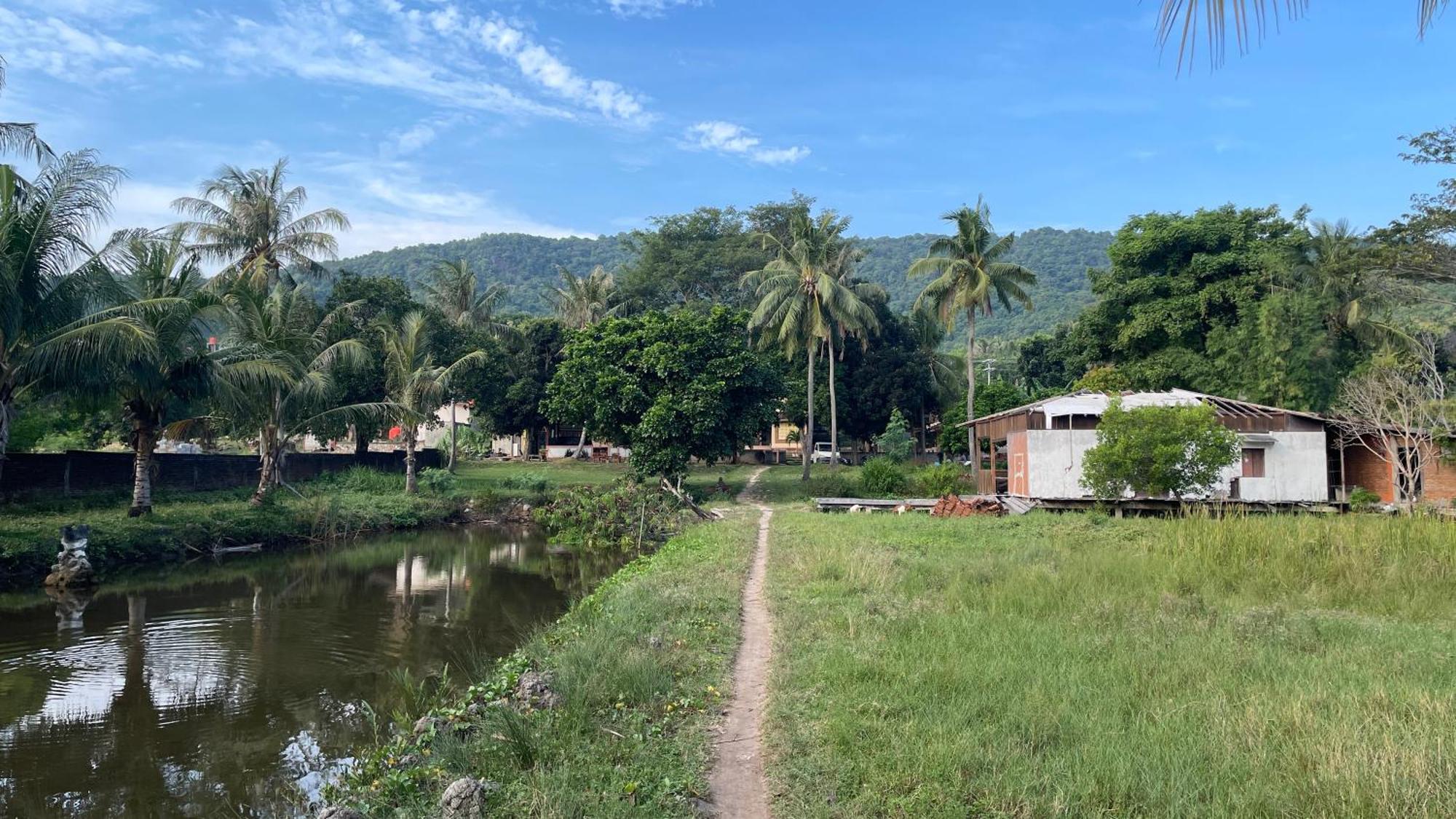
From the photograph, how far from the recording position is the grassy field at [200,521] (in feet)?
56.1

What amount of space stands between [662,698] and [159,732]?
537 centimetres

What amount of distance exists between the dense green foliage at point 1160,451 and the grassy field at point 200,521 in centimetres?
2162

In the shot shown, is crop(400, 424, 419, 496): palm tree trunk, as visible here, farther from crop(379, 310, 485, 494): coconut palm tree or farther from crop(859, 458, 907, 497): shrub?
crop(859, 458, 907, 497): shrub

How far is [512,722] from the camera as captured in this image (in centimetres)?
568

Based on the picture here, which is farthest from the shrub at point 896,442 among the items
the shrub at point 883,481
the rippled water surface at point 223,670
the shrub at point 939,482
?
the rippled water surface at point 223,670

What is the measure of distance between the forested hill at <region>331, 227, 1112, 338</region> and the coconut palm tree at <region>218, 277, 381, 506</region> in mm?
54895

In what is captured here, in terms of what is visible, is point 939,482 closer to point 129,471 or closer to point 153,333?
point 153,333

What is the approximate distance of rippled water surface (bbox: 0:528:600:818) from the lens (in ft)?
23.5

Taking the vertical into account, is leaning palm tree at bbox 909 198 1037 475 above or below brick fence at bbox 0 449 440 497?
above

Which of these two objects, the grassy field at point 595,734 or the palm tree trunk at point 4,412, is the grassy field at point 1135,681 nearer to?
the grassy field at point 595,734

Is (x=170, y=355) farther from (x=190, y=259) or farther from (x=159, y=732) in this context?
(x=159, y=732)

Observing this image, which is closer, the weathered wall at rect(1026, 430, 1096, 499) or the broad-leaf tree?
the weathered wall at rect(1026, 430, 1096, 499)

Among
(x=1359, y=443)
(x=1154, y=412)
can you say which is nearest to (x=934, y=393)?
(x=1359, y=443)

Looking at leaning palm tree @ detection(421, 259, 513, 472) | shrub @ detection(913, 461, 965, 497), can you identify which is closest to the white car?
shrub @ detection(913, 461, 965, 497)
